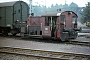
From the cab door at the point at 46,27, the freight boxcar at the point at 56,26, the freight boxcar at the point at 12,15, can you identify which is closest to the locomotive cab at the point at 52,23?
the freight boxcar at the point at 56,26

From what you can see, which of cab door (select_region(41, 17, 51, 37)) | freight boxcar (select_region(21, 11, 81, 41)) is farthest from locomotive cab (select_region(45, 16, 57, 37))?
cab door (select_region(41, 17, 51, 37))

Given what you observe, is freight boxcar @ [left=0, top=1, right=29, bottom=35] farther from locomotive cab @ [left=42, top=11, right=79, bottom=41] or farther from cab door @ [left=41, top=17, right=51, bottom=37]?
locomotive cab @ [left=42, top=11, right=79, bottom=41]

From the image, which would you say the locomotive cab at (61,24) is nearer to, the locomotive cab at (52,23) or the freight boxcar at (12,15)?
the locomotive cab at (52,23)

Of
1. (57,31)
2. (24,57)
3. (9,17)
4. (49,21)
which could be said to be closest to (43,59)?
(24,57)

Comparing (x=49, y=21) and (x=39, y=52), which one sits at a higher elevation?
(x=49, y=21)

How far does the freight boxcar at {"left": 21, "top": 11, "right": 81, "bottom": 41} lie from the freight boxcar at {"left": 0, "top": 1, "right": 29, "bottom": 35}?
3110 millimetres

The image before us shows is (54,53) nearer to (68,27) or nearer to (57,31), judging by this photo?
(57,31)

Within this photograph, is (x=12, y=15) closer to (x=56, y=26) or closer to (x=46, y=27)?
(x=46, y=27)

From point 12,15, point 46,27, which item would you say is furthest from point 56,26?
point 12,15

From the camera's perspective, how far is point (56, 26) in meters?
14.9

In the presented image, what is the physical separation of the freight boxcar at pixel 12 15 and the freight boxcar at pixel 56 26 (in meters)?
3.11

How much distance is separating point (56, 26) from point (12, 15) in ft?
20.3

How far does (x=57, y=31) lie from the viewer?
566 inches

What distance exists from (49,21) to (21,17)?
532 cm
